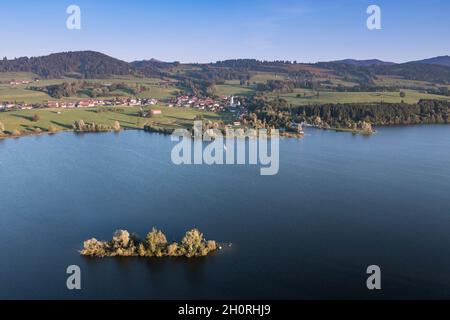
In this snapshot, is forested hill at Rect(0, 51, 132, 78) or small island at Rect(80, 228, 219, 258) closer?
small island at Rect(80, 228, 219, 258)

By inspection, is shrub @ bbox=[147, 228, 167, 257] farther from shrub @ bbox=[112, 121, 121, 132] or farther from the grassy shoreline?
shrub @ bbox=[112, 121, 121, 132]

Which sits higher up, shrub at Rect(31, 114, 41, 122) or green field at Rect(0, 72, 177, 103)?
green field at Rect(0, 72, 177, 103)

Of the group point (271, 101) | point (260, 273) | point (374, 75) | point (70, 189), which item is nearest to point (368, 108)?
point (271, 101)

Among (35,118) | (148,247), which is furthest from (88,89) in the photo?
(148,247)

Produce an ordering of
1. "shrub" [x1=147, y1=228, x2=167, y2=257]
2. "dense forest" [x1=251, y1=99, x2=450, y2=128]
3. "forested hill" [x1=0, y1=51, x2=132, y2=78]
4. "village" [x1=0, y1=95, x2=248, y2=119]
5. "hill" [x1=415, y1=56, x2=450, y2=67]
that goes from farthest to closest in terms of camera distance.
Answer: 1. "hill" [x1=415, y1=56, x2=450, y2=67]
2. "forested hill" [x1=0, y1=51, x2=132, y2=78]
3. "village" [x1=0, y1=95, x2=248, y2=119]
4. "dense forest" [x1=251, y1=99, x2=450, y2=128]
5. "shrub" [x1=147, y1=228, x2=167, y2=257]

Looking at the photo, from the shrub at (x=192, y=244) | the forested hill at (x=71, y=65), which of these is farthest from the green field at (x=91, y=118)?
the forested hill at (x=71, y=65)

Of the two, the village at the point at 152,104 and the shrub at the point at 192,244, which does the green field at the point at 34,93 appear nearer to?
the village at the point at 152,104

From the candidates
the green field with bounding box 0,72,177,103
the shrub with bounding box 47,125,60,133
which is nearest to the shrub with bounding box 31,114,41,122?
the shrub with bounding box 47,125,60,133
